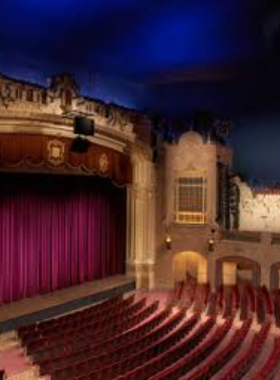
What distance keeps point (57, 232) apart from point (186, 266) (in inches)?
223

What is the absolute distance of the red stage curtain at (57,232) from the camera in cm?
1541

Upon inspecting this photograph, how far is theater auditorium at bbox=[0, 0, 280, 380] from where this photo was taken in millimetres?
10555

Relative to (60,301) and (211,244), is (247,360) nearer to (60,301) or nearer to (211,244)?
(60,301)

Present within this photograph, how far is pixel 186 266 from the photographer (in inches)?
766

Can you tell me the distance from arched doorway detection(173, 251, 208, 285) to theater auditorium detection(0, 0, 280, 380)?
0.27 ft

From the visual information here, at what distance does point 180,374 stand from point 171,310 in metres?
5.33

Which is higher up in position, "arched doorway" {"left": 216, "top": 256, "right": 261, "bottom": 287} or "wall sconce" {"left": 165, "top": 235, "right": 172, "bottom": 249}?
"wall sconce" {"left": 165, "top": 235, "right": 172, "bottom": 249}

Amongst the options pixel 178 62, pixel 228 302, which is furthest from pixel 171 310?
pixel 178 62

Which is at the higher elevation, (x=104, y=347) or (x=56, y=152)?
(x=56, y=152)

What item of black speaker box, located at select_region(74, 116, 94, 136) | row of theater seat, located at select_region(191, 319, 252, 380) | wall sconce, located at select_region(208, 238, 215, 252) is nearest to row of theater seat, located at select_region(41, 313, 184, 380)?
row of theater seat, located at select_region(191, 319, 252, 380)

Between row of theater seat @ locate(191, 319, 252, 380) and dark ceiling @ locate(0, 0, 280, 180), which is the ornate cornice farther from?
row of theater seat @ locate(191, 319, 252, 380)

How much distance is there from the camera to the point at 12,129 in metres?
13.2

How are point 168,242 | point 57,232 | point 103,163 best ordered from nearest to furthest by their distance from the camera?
point 103,163 < point 57,232 < point 168,242

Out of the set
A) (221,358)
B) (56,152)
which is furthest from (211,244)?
(221,358)
